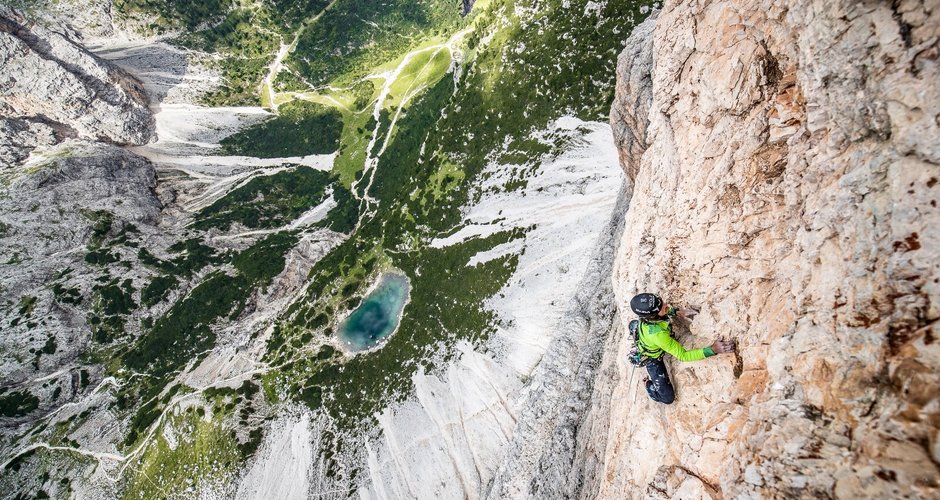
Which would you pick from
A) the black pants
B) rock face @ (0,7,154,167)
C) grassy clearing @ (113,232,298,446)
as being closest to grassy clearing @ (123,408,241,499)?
grassy clearing @ (113,232,298,446)

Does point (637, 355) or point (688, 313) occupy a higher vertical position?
point (688, 313)

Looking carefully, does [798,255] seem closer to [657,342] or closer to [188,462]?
[657,342]

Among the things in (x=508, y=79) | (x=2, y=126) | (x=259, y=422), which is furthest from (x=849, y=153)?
(x=2, y=126)

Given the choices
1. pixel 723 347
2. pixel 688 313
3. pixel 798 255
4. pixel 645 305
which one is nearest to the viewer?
pixel 798 255

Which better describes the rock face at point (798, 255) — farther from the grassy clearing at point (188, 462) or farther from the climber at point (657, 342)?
the grassy clearing at point (188, 462)

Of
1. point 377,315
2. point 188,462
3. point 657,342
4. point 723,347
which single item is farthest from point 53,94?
point 723,347

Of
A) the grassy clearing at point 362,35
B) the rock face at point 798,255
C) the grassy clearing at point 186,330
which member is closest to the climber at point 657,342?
the rock face at point 798,255
